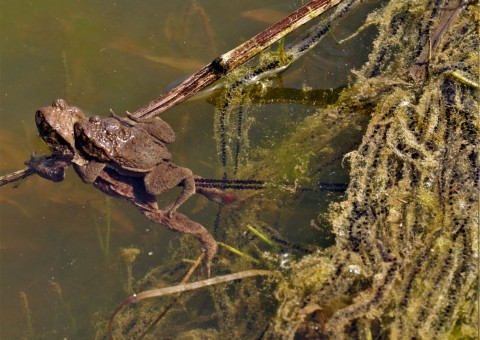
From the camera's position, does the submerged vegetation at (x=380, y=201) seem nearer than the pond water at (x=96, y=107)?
Yes

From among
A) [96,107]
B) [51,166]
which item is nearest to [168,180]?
[51,166]

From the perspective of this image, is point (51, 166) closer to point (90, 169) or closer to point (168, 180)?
point (90, 169)

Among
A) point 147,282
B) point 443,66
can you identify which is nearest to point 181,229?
point 147,282

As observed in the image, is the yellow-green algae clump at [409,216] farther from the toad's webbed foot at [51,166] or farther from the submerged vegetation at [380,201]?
the toad's webbed foot at [51,166]

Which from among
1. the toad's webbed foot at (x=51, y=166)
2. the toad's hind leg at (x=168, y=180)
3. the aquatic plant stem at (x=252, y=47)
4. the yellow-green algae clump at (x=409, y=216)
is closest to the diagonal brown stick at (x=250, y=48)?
the aquatic plant stem at (x=252, y=47)

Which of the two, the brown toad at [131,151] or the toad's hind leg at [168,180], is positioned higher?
the brown toad at [131,151]

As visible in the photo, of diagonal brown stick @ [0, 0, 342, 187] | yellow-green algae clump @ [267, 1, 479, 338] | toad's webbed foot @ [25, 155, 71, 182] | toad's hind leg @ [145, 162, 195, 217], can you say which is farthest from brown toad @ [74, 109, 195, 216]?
yellow-green algae clump @ [267, 1, 479, 338]

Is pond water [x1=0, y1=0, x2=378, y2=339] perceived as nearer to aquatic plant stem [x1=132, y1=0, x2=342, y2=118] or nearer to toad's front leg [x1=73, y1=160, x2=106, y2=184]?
toad's front leg [x1=73, y1=160, x2=106, y2=184]

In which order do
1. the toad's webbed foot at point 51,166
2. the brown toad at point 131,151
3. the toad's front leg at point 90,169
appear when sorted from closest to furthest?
the brown toad at point 131,151 → the toad's front leg at point 90,169 → the toad's webbed foot at point 51,166
